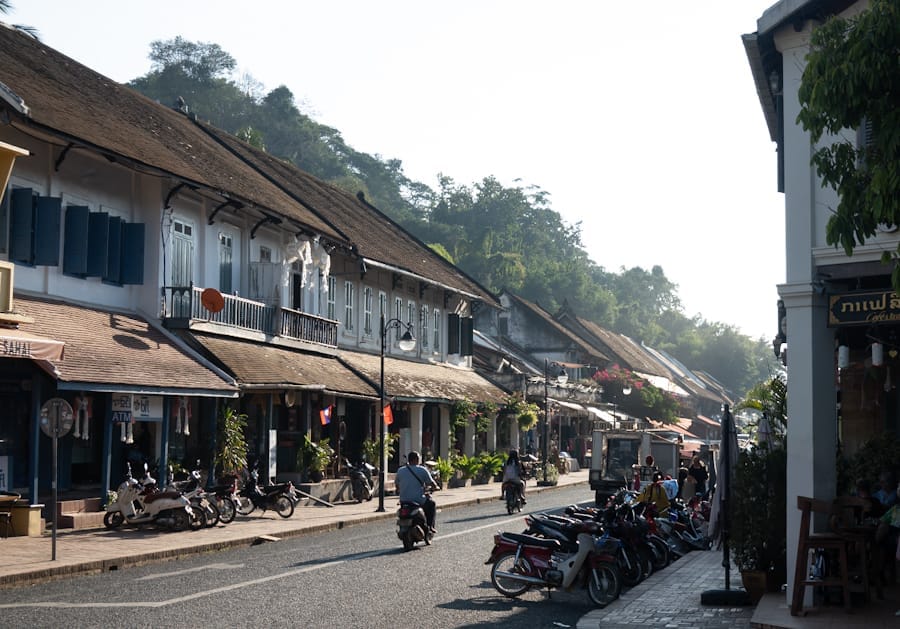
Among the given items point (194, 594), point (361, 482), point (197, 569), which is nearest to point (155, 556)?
point (197, 569)

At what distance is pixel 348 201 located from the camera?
4650 centimetres

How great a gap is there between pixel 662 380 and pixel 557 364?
23.7 meters

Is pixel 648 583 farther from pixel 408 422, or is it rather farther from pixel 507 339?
pixel 507 339

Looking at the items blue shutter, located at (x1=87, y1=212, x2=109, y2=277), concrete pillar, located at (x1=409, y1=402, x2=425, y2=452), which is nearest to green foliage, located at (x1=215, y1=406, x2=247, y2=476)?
blue shutter, located at (x1=87, y1=212, x2=109, y2=277)

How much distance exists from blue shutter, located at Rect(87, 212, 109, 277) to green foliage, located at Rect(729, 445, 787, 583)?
14.6m

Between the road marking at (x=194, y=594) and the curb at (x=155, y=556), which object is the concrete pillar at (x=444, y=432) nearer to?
the curb at (x=155, y=556)

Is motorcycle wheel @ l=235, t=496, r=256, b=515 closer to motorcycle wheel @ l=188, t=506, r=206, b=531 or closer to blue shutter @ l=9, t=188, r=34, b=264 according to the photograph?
motorcycle wheel @ l=188, t=506, r=206, b=531

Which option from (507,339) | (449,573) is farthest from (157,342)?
(507,339)

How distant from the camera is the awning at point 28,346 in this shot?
18.4 meters

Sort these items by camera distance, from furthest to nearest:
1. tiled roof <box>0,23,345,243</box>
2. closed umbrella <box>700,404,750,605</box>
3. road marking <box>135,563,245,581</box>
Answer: tiled roof <box>0,23,345,243</box> < road marking <box>135,563,245,581</box> < closed umbrella <box>700,404,750,605</box>

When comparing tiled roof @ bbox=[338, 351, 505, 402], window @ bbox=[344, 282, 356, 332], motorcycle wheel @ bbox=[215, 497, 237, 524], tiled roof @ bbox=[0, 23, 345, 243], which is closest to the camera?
tiled roof @ bbox=[0, 23, 345, 243]

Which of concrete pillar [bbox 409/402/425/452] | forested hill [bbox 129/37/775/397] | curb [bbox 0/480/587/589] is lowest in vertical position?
curb [bbox 0/480/587/589]

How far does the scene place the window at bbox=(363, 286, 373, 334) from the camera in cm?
3812

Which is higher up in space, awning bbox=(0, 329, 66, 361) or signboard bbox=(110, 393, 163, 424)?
awning bbox=(0, 329, 66, 361)
